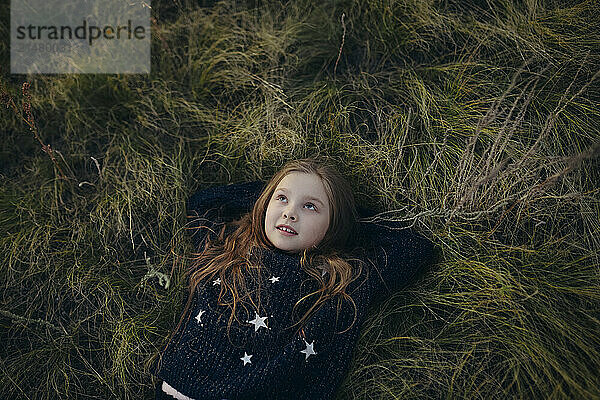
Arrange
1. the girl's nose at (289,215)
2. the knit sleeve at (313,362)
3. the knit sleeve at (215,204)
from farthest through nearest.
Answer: the knit sleeve at (215,204)
the girl's nose at (289,215)
the knit sleeve at (313,362)

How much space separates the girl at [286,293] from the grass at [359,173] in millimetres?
183

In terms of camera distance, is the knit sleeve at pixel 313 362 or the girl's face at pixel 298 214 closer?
the knit sleeve at pixel 313 362

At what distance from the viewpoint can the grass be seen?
196 cm

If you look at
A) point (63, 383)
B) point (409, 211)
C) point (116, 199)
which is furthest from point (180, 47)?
point (63, 383)

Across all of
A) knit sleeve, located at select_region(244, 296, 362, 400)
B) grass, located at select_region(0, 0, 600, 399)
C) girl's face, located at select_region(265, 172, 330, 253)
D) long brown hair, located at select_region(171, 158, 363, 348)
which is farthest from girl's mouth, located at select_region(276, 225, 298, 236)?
grass, located at select_region(0, 0, 600, 399)

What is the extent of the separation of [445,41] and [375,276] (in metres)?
1.36

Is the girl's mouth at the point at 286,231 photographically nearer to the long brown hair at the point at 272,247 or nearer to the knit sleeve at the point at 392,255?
the long brown hair at the point at 272,247

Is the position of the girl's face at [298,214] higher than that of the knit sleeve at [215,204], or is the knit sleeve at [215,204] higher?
the girl's face at [298,214]

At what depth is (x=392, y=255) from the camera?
2006 mm

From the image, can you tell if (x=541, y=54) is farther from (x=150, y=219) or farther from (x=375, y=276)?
(x=150, y=219)

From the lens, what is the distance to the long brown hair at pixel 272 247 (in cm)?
196

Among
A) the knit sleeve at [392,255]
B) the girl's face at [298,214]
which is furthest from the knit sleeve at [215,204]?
the knit sleeve at [392,255]

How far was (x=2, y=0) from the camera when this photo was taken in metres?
2.85

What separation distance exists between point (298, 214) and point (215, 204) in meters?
0.53
